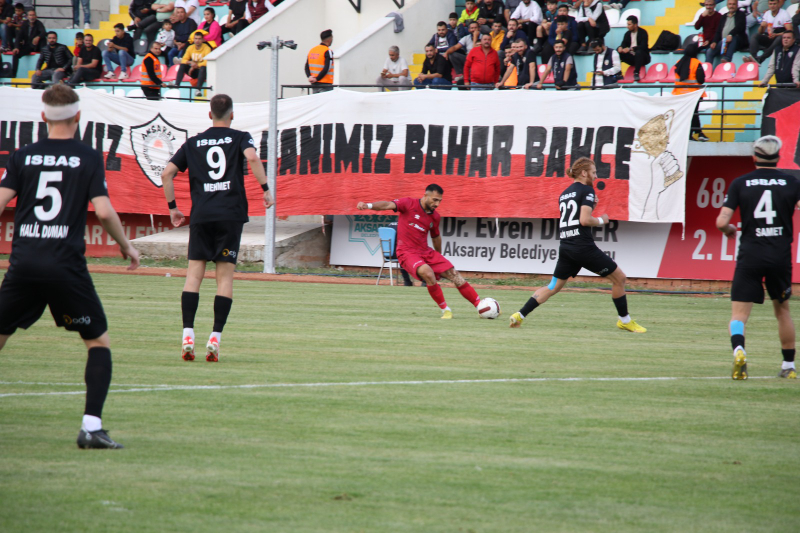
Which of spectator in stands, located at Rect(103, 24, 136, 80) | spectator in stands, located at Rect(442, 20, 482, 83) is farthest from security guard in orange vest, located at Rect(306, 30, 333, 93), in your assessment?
spectator in stands, located at Rect(103, 24, 136, 80)

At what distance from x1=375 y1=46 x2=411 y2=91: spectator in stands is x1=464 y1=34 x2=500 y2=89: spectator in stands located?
7.99 ft

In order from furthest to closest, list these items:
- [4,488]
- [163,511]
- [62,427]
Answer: [62,427] < [4,488] < [163,511]

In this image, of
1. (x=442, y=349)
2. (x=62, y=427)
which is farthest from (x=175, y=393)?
(x=442, y=349)

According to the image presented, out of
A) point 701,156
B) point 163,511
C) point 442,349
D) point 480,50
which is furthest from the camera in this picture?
point 480,50

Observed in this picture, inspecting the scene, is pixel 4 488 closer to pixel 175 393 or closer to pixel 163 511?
pixel 163 511

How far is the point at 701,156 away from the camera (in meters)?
22.3

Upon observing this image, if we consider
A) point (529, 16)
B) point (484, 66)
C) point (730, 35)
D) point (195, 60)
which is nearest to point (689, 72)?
point (730, 35)

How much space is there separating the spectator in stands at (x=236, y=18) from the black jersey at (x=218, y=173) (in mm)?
21942

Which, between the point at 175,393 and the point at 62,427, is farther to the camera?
the point at 175,393

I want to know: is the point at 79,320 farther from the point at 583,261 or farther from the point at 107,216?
the point at 583,261

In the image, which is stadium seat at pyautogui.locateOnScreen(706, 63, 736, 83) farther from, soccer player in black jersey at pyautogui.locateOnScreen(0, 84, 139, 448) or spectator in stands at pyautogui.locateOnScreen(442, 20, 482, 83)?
soccer player in black jersey at pyautogui.locateOnScreen(0, 84, 139, 448)

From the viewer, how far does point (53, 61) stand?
30453 mm

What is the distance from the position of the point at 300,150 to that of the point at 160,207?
4682 millimetres

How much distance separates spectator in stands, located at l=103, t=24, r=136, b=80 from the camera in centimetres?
3034
